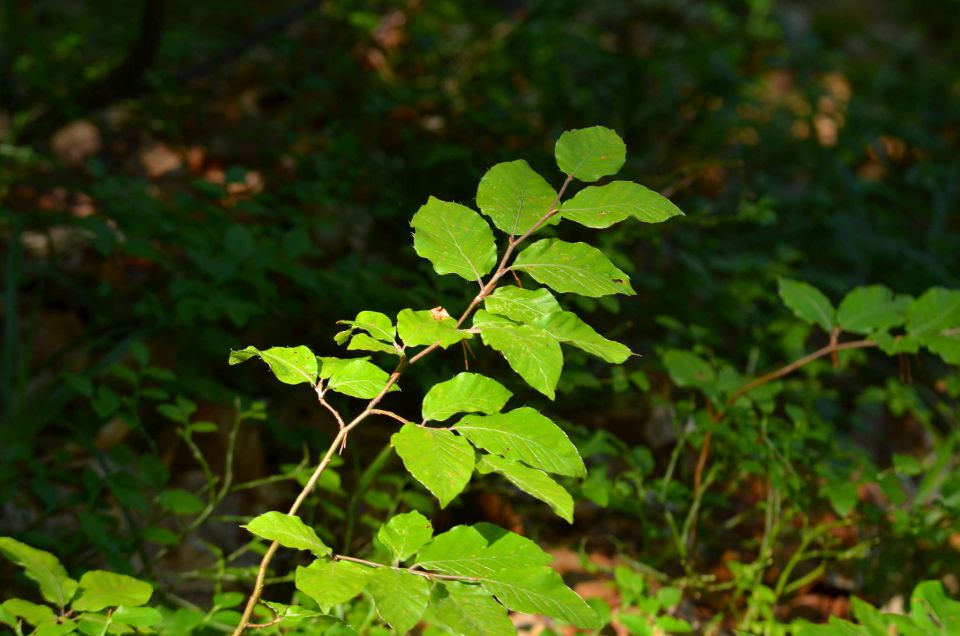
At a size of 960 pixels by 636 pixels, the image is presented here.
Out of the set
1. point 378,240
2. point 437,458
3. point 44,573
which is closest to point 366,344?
point 437,458

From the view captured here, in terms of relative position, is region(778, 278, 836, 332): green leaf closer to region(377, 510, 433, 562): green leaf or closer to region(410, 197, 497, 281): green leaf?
region(410, 197, 497, 281): green leaf

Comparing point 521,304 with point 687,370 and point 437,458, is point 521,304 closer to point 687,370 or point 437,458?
point 437,458

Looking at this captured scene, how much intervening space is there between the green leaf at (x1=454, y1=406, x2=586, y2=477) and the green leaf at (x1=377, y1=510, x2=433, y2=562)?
0.35ft

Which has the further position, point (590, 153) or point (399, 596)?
point (590, 153)

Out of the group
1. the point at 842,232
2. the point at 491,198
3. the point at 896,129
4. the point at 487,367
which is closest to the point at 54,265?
the point at 487,367

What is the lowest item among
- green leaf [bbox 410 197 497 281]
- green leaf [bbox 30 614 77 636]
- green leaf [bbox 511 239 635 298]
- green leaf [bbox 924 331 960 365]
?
green leaf [bbox 30 614 77 636]

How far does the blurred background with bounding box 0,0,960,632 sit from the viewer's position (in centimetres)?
156

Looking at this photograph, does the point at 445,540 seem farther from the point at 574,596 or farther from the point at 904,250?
the point at 904,250

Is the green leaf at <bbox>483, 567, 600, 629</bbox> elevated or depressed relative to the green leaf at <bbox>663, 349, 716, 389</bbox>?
elevated

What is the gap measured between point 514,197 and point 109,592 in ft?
2.26

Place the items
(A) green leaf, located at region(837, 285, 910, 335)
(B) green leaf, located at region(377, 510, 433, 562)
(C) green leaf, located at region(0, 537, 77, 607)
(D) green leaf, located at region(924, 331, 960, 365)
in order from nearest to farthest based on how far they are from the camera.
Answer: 1. (B) green leaf, located at region(377, 510, 433, 562)
2. (C) green leaf, located at region(0, 537, 77, 607)
3. (D) green leaf, located at region(924, 331, 960, 365)
4. (A) green leaf, located at region(837, 285, 910, 335)

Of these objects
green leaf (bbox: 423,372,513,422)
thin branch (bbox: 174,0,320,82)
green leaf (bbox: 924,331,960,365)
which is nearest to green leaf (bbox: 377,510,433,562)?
green leaf (bbox: 423,372,513,422)

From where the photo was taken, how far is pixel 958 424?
6.29 feet

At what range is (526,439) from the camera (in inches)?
33.0
